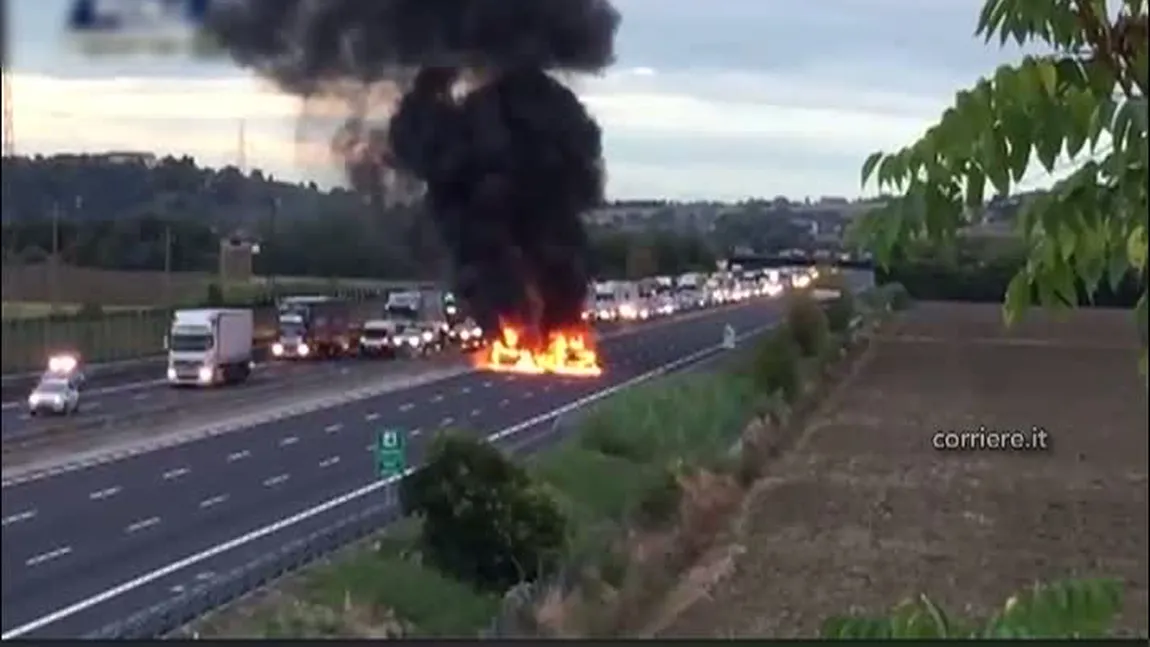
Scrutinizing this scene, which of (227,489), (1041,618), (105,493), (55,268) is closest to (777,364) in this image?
(227,489)

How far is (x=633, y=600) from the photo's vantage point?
218 inches

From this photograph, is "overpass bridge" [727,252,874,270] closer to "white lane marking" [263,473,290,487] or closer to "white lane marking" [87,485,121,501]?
A: "white lane marking" [263,473,290,487]

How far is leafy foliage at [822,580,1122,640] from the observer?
1288 mm

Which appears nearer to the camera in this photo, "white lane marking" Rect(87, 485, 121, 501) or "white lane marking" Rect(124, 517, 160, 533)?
"white lane marking" Rect(87, 485, 121, 501)

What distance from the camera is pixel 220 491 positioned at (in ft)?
13.7

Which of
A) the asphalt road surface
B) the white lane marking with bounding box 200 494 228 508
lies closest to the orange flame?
the asphalt road surface

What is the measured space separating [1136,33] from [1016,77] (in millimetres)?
80

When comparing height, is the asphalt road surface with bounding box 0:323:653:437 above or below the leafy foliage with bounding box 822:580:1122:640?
below

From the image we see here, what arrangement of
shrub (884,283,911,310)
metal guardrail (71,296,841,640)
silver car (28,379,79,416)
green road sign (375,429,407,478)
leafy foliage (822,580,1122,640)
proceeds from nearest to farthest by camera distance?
1. leafy foliage (822,580,1122,640)
2. silver car (28,379,79,416)
3. metal guardrail (71,296,841,640)
4. shrub (884,283,911,310)
5. green road sign (375,429,407,478)

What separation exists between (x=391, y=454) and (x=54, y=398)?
1.09 meters

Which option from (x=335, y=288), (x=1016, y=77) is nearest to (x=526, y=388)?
(x=335, y=288)

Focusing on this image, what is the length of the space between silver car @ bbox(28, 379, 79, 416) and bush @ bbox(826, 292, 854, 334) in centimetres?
196

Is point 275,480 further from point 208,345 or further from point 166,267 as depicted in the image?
point 166,267

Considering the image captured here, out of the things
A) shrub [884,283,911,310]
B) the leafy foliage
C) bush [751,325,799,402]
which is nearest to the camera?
the leafy foliage
